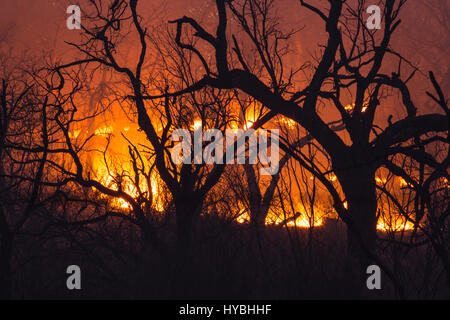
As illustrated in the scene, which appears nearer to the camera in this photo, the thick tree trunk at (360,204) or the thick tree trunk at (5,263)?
the thick tree trunk at (5,263)

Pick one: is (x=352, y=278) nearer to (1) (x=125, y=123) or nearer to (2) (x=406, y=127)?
(2) (x=406, y=127)

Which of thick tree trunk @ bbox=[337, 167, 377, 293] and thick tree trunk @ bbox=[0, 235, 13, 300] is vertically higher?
thick tree trunk @ bbox=[337, 167, 377, 293]

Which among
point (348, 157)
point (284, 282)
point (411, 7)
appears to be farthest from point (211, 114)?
point (411, 7)

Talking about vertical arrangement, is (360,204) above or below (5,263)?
above

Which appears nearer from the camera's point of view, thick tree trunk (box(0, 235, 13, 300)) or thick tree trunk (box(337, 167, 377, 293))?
thick tree trunk (box(0, 235, 13, 300))

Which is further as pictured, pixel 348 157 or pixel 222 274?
pixel 348 157

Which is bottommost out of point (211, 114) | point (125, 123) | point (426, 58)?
point (211, 114)

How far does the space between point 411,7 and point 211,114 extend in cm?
2288

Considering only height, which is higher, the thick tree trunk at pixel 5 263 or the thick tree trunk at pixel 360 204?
the thick tree trunk at pixel 360 204

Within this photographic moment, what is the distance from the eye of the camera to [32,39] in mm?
25672

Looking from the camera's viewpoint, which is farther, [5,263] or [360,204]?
[360,204]
